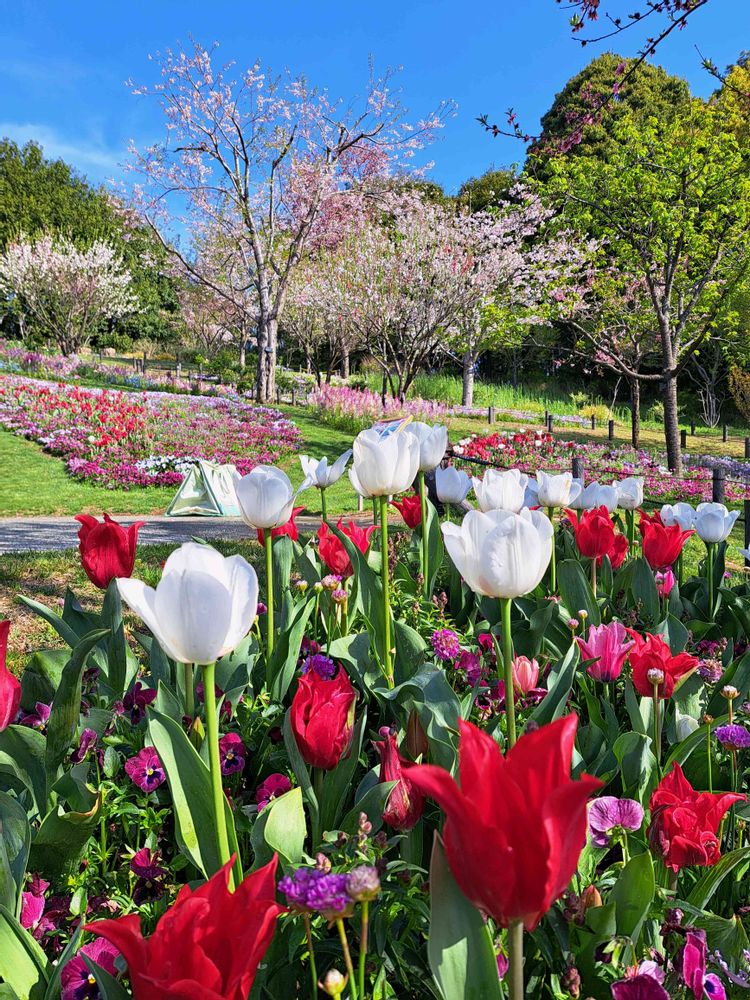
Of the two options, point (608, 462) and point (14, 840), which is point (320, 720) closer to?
point (14, 840)

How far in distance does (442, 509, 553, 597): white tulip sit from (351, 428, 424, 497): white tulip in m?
0.38

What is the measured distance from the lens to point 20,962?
2.72ft

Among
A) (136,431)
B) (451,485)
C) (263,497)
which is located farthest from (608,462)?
(263,497)

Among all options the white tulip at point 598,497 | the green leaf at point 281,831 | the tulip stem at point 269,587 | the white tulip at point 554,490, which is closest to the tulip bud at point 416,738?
the green leaf at point 281,831

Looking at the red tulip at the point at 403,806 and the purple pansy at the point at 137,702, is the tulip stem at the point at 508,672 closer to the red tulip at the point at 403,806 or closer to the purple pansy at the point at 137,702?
the red tulip at the point at 403,806

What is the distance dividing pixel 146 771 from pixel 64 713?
0.21 metres

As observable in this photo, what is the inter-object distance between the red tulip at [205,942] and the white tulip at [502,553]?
60 centimetres

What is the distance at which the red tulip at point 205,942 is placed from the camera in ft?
1.79

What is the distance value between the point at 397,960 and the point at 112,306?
114 ft

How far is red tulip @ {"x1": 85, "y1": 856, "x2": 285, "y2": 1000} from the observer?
54cm

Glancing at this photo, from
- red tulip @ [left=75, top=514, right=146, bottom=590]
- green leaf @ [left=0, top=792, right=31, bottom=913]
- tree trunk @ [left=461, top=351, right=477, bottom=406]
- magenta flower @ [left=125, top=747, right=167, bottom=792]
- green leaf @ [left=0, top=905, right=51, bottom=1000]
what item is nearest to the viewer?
green leaf @ [left=0, top=905, right=51, bottom=1000]

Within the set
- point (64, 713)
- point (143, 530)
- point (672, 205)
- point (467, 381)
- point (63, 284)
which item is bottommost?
point (143, 530)

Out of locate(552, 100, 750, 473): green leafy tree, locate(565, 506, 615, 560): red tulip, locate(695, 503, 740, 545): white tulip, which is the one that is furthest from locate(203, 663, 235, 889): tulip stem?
locate(552, 100, 750, 473): green leafy tree

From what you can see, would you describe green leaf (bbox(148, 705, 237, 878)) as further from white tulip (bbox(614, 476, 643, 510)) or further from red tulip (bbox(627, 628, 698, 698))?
white tulip (bbox(614, 476, 643, 510))
